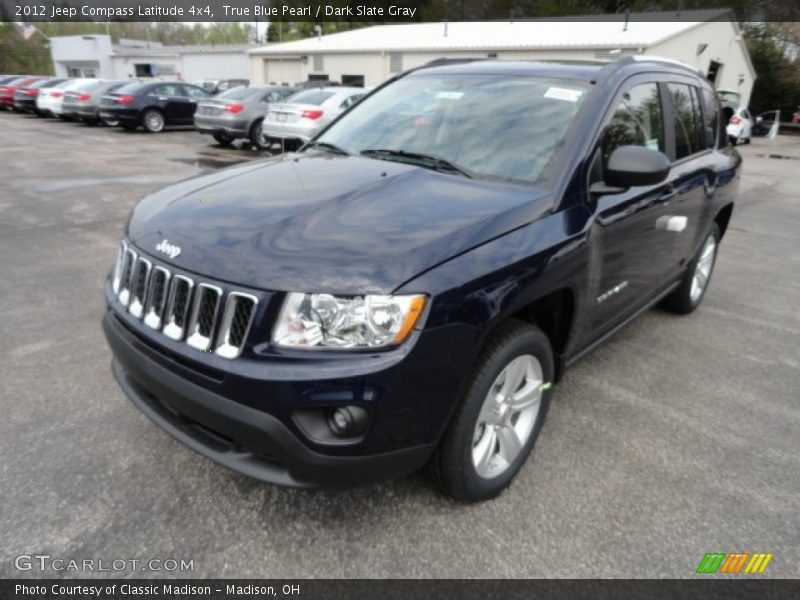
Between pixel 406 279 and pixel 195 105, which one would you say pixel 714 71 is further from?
pixel 406 279

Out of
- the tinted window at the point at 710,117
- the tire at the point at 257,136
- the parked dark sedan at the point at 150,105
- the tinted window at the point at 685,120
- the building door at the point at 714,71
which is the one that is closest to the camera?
the tinted window at the point at 685,120

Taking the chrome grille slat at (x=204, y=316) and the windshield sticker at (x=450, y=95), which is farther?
the windshield sticker at (x=450, y=95)

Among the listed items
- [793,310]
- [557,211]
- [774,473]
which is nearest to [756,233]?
[793,310]

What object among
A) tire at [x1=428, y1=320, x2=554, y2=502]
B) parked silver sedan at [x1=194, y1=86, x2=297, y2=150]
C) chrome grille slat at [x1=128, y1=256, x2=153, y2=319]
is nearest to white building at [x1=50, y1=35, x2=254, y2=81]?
parked silver sedan at [x1=194, y1=86, x2=297, y2=150]

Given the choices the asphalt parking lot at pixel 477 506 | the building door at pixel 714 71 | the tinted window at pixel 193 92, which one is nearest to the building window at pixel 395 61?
the tinted window at pixel 193 92

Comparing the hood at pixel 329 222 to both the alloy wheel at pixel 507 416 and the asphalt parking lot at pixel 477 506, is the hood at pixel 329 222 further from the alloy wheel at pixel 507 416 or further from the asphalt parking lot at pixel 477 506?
the asphalt parking lot at pixel 477 506

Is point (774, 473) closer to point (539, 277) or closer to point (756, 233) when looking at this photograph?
point (539, 277)

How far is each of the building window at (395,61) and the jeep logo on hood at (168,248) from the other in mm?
26242

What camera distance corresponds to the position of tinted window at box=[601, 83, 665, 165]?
2.94 metres

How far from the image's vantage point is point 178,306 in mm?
2162

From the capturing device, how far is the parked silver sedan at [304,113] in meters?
12.0

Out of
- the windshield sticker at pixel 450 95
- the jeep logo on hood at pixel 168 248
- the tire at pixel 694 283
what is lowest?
the tire at pixel 694 283

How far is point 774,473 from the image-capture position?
2.85 m
